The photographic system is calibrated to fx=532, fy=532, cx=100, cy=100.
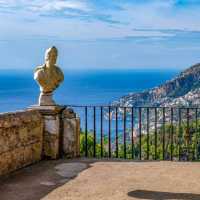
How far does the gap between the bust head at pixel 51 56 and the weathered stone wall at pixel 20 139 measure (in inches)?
34.6

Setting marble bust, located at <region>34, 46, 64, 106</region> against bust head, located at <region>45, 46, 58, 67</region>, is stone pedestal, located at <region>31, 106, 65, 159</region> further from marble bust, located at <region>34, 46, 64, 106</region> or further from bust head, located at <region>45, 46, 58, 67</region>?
bust head, located at <region>45, 46, 58, 67</region>

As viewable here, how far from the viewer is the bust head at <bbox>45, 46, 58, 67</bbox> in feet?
29.5

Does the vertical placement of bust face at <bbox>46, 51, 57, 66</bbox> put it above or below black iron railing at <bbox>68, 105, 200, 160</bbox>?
above

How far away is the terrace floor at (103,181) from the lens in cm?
619

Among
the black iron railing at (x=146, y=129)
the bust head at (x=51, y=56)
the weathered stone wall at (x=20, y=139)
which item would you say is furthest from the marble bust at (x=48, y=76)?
the black iron railing at (x=146, y=129)

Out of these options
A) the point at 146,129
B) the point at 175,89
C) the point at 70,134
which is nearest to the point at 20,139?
the point at 70,134

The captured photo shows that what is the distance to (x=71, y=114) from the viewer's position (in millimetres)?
9211

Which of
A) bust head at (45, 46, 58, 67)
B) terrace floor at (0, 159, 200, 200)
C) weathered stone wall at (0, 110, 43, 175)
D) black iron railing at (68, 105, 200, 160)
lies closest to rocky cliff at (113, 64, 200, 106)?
black iron railing at (68, 105, 200, 160)

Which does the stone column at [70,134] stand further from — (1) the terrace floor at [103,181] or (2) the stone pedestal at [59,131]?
(1) the terrace floor at [103,181]

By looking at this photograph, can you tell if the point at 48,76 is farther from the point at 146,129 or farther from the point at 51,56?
the point at 146,129

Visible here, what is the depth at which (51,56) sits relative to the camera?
901cm

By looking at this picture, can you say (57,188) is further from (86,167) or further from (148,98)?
(148,98)

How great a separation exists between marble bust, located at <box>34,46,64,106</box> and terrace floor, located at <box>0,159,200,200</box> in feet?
3.73

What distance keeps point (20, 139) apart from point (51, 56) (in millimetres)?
1746
